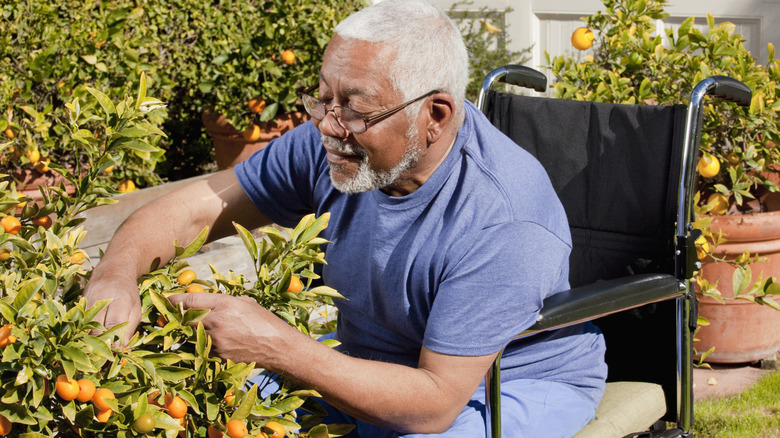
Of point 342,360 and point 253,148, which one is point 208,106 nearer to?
point 253,148

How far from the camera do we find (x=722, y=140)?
323 cm

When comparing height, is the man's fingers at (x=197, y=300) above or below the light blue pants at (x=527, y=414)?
above

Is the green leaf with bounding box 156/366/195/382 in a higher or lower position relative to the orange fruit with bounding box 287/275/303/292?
lower

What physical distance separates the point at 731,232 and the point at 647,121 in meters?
1.17

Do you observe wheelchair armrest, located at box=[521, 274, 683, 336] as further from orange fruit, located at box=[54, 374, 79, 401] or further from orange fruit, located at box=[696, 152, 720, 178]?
orange fruit, located at box=[696, 152, 720, 178]

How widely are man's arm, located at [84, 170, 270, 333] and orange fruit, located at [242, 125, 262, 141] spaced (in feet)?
7.65

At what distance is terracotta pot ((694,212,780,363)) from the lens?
10.4 feet

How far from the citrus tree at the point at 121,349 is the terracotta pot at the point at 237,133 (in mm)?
2883

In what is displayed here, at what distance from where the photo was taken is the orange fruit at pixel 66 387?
1.16m

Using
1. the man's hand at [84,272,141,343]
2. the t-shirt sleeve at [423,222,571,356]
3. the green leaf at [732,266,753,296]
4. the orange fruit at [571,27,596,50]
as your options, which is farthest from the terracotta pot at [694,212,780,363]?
the man's hand at [84,272,141,343]

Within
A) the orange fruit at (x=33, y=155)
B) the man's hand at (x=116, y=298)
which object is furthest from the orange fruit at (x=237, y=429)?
the orange fruit at (x=33, y=155)

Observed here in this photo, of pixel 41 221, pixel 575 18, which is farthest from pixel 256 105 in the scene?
pixel 575 18

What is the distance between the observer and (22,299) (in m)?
1.20

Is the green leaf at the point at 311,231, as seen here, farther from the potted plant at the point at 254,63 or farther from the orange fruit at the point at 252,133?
the orange fruit at the point at 252,133
